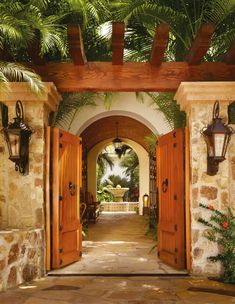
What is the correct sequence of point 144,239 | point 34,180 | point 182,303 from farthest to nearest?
point 144,239 → point 34,180 → point 182,303

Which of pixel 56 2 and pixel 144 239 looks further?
pixel 144 239

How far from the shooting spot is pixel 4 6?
16.2ft

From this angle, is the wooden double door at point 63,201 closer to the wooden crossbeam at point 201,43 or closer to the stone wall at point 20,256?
the stone wall at point 20,256

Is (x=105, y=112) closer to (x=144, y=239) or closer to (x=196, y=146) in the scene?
(x=144, y=239)

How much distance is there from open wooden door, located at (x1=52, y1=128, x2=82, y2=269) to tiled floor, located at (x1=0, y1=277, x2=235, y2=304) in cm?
68

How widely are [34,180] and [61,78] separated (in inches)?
61.2

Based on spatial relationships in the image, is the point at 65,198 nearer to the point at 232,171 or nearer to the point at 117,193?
the point at 232,171

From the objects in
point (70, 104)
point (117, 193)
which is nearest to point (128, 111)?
point (70, 104)

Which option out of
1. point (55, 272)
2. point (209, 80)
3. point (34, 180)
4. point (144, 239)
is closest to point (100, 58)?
point (209, 80)

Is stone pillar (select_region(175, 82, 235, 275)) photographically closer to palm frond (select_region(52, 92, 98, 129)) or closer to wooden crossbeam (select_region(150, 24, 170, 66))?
wooden crossbeam (select_region(150, 24, 170, 66))

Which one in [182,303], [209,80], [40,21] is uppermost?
[40,21]

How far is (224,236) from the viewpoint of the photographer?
564cm

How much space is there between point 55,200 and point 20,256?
3.77ft

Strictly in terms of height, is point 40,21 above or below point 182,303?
above
